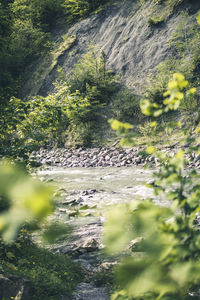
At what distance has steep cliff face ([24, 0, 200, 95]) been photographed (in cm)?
1825

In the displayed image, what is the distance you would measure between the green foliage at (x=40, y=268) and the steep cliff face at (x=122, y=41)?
15.1 m

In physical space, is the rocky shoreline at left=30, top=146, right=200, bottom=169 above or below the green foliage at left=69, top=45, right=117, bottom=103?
below

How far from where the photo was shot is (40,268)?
3043 millimetres

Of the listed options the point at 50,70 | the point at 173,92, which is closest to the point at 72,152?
the point at 50,70

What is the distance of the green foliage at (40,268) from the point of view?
2.74 m

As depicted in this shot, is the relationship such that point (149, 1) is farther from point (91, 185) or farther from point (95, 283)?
point (95, 283)

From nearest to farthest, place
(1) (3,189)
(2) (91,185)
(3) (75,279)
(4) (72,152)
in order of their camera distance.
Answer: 1. (1) (3,189)
2. (3) (75,279)
3. (2) (91,185)
4. (4) (72,152)

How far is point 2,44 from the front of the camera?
3.08m

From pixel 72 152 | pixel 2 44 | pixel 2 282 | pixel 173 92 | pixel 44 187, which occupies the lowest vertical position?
pixel 72 152

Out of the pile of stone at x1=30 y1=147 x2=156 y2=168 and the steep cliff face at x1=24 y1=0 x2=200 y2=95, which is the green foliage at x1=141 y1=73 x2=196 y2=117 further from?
the steep cliff face at x1=24 y1=0 x2=200 y2=95

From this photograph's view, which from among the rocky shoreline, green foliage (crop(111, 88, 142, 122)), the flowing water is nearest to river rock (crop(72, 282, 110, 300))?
the flowing water

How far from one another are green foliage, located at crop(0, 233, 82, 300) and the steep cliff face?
49.6 feet

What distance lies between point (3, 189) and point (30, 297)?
7.93ft

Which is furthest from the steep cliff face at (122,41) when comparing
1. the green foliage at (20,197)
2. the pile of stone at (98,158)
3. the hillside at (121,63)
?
the green foliage at (20,197)
